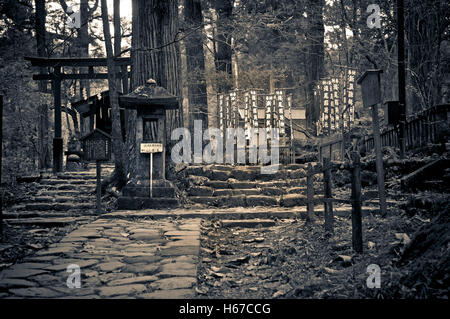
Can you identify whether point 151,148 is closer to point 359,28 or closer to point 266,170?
point 266,170

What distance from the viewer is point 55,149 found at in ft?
51.5

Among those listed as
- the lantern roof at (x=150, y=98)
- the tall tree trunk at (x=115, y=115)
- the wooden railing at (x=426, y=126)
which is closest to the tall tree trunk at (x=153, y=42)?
the tall tree trunk at (x=115, y=115)

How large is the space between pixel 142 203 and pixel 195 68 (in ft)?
34.6

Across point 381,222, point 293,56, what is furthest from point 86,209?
point 293,56

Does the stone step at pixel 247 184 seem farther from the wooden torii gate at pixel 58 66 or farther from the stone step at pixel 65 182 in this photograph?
the wooden torii gate at pixel 58 66

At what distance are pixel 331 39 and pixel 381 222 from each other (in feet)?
51.2

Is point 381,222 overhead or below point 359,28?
below

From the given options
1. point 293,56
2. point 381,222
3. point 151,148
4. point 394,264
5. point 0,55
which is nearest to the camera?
point 394,264

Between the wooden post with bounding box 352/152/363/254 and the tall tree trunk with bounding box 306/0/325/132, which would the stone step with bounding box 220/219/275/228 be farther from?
the tall tree trunk with bounding box 306/0/325/132

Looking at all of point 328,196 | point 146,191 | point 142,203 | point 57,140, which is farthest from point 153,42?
point 328,196

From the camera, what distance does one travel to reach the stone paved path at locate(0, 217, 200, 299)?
13.7 ft

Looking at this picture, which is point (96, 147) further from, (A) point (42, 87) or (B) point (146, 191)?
(A) point (42, 87)

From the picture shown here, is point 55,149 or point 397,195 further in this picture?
point 55,149

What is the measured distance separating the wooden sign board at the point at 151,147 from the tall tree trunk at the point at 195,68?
8.13 meters
